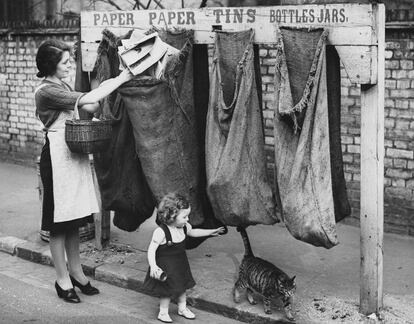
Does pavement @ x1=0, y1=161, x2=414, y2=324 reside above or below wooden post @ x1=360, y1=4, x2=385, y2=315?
below

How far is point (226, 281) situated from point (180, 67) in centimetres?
190

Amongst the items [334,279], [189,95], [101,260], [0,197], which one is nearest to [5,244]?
[101,260]

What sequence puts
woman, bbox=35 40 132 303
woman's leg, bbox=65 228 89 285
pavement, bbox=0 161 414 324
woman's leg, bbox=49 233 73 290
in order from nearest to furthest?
pavement, bbox=0 161 414 324 < woman, bbox=35 40 132 303 < woman's leg, bbox=49 233 73 290 < woman's leg, bbox=65 228 89 285

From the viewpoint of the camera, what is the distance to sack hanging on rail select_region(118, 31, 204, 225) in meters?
5.82

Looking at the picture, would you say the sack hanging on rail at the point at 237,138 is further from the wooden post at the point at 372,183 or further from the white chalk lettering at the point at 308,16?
the wooden post at the point at 372,183

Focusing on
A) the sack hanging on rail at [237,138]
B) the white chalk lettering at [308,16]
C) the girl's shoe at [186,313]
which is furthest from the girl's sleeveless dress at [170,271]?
the white chalk lettering at [308,16]

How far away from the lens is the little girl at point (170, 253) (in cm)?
545

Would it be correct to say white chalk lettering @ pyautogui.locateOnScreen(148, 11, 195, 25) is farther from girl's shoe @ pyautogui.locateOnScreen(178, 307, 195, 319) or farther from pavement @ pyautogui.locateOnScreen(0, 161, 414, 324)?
girl's shoe @ pyautogui.locateOnScreen(178, 307, 195, 319)

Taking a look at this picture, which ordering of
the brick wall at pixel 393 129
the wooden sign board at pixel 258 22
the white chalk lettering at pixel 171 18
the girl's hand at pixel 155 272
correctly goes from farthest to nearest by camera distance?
the brick wall at pixel 393 129 → the white chalk lettering at pixel 171 18 → the girl's hand at pixel 155 272 → the wooden sign board at pixel 258 22

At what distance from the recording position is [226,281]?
6.20m

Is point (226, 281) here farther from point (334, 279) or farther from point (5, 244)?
point (5, 244)

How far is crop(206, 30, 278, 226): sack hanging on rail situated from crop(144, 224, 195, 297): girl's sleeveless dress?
467 millimetres

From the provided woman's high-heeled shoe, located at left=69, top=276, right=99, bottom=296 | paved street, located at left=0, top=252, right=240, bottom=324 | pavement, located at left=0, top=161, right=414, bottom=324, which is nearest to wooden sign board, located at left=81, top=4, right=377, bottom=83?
pavement, located at left=0, top=161, right=414, bottom=324

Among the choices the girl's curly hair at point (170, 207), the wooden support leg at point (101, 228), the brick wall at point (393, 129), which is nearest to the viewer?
the girl's curly hair at point (170, 207)
